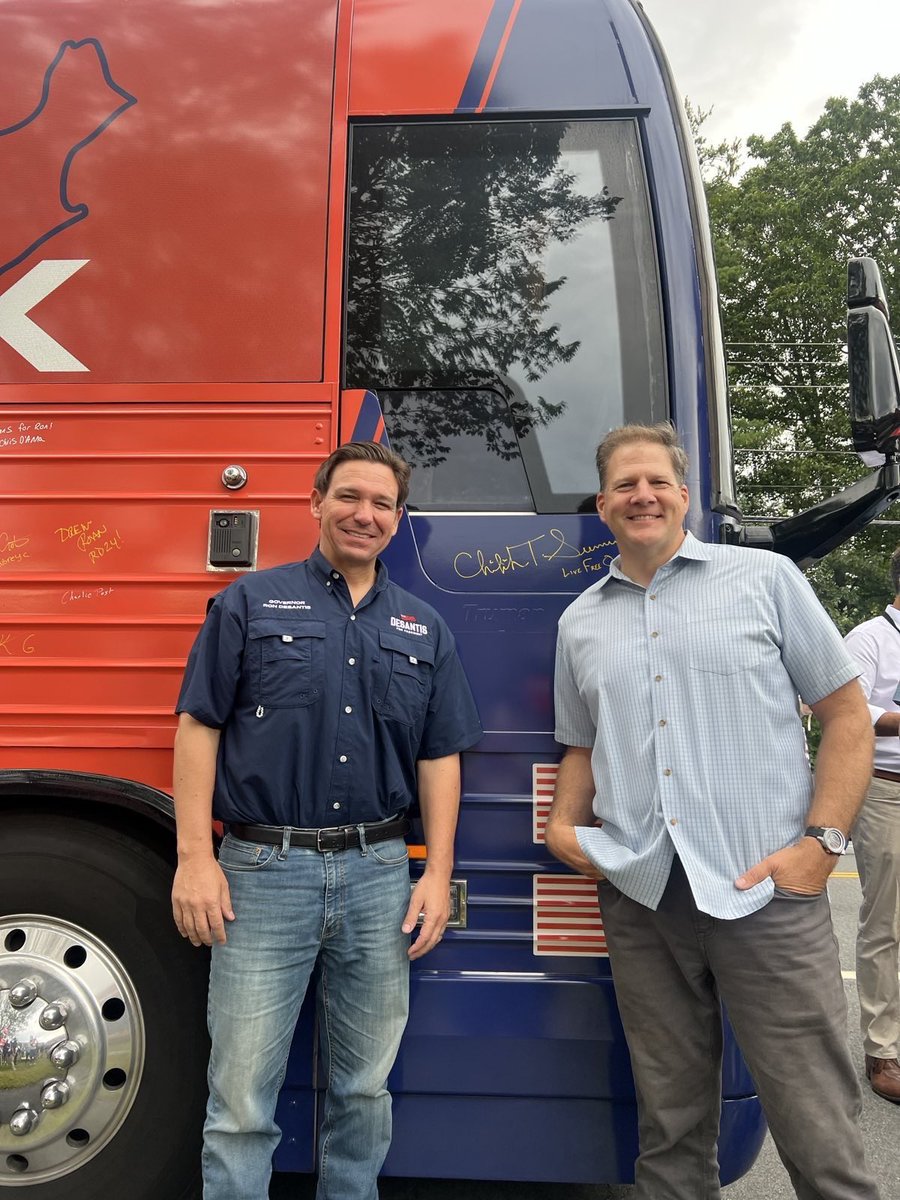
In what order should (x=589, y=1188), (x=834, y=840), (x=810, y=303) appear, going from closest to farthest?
(x=834, y=840) < (x=589, y=1188) < (x=810, y=303)

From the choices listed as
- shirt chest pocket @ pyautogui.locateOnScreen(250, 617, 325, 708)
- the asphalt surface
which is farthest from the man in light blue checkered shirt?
the asphalt surface

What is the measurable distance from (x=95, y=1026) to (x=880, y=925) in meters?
2.94

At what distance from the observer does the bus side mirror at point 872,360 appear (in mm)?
2213

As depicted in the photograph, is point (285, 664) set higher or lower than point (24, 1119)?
higher

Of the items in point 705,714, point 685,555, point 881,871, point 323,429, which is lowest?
point 881,871

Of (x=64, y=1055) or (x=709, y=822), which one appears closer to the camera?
(x=709, y=822)

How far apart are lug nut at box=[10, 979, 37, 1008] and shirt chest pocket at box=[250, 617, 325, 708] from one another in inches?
39.2

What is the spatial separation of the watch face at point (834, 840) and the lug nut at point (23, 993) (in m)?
1.96

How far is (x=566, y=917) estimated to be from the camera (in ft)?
7.41

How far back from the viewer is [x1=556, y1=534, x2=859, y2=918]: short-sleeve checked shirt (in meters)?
1.97

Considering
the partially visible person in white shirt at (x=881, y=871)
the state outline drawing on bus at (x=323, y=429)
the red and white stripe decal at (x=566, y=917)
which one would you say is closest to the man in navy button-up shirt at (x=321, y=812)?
the state outline drawing on bus at (x=323, y=429)

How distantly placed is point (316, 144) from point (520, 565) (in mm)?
1297
